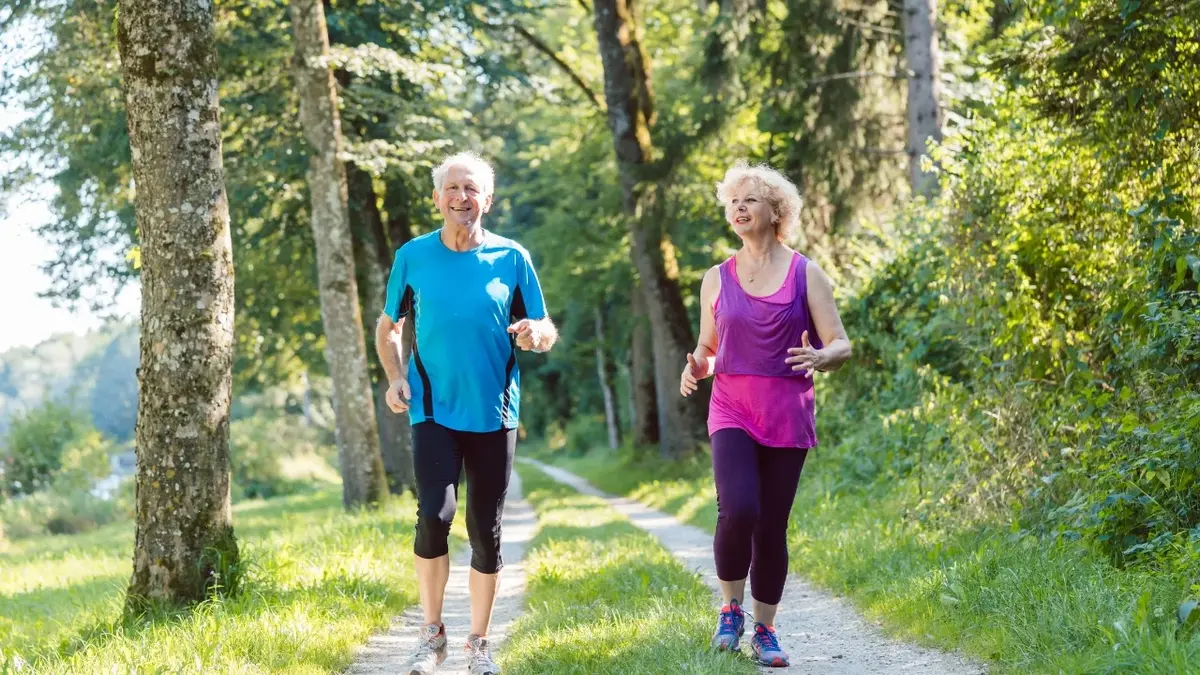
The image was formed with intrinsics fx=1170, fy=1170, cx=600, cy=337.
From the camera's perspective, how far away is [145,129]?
6680 millimetres

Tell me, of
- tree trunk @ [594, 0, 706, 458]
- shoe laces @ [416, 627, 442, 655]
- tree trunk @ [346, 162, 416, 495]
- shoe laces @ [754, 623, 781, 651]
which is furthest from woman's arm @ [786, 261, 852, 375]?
tree trunk @ [594, 0, 706, 458]

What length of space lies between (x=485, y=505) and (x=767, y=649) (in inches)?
58.2

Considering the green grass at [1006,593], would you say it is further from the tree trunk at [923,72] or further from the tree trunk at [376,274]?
the tree trunk at [376,274]

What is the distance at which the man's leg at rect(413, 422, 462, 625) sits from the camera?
5.29 metres

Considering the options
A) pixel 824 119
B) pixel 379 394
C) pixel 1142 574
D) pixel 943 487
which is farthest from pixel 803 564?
pixel 379 394

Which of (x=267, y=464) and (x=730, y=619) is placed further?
(x=267, y=464)

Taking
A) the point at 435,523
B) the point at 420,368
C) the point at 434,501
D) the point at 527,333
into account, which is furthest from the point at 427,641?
the point at 527,333

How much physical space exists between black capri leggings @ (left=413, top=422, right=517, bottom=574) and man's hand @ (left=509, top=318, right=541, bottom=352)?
43 cm

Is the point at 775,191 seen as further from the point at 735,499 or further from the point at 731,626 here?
the point at 731,626

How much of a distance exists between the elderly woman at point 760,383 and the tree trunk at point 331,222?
8.81 m

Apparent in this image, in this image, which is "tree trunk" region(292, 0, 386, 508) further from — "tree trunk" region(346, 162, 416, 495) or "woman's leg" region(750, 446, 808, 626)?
"woman's leg" region(750, 446, 808, 626)

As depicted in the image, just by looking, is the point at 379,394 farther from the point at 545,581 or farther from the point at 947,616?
the point at 947,616

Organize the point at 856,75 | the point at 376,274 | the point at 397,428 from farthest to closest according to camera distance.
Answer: the point at 397,428 → the point at 376,274 → the point at 856,75

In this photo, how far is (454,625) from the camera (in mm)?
7656
